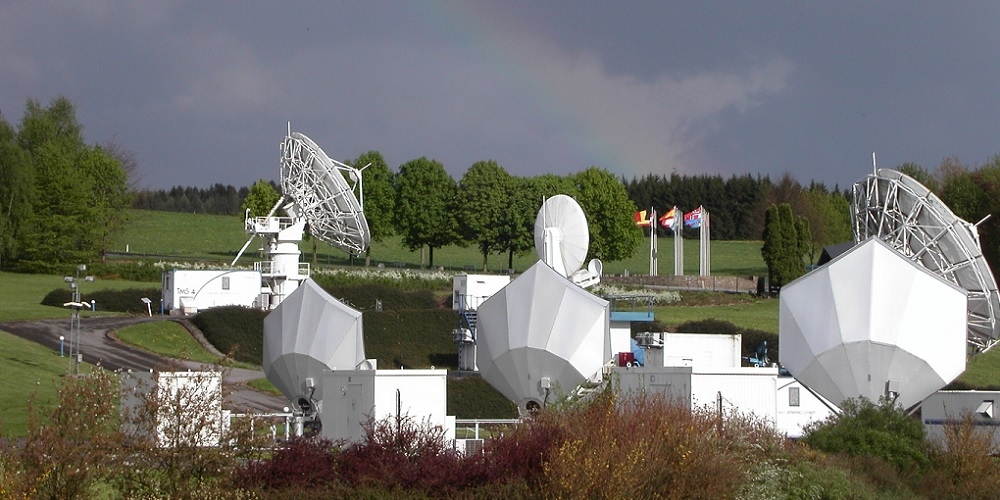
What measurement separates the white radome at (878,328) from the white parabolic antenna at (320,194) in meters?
36.4

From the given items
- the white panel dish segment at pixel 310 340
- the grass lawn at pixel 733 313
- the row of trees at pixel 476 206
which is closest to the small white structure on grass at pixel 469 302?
the grass lawn at pixel 733 313

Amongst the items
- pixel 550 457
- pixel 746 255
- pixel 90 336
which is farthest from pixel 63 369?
pixel 746 255

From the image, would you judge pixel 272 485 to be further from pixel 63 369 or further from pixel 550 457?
pixel 63 369

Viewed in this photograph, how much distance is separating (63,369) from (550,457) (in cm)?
3433

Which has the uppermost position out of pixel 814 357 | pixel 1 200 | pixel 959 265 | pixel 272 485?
pixel 1 200

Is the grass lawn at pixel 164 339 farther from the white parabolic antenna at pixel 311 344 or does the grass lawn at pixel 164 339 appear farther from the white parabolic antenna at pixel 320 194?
the white parabolic antenna at pixel 311 344

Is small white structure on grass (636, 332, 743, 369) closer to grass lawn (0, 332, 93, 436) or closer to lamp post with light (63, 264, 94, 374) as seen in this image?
grass lawn (0, 332, 93, 436)

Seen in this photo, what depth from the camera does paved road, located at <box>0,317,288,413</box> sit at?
46969 millimetres

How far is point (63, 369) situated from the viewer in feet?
162

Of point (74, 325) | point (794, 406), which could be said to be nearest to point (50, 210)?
point (74, 325)

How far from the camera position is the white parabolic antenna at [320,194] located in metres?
65.2

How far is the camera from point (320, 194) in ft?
216

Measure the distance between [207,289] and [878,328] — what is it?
46.8 m

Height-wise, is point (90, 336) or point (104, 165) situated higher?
point (104, 165)
